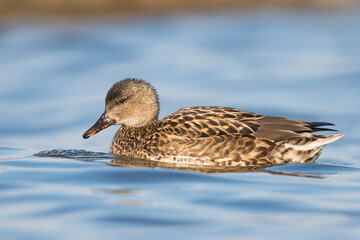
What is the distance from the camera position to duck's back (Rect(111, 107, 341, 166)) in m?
10.5

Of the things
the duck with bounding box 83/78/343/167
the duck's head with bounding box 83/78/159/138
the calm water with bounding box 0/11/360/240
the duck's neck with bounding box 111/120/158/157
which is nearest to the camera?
the calm water with bounding box 0/11/360/240

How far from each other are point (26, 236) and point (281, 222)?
2.44 m

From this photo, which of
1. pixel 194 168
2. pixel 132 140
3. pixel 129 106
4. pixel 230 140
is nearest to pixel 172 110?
pixel 129 106

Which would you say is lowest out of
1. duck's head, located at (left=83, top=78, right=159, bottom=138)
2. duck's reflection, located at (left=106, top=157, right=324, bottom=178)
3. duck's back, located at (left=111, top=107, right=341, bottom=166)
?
duck's reflection, located at (left=106, top=157, right=324, bottom=178)

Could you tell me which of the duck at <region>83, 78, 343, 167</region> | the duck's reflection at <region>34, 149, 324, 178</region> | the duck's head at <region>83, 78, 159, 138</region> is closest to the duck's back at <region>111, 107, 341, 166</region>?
the duck at <region>83, 78, 343, 167</region>

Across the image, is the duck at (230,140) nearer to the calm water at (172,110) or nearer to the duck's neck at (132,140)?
the duck's neck at (132,140)

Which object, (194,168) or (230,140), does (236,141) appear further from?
(194,168)

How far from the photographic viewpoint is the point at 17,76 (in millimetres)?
19641

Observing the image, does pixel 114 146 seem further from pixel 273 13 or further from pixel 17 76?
pixel 273 13

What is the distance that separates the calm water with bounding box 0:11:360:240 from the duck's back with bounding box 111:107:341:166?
27 centimetres

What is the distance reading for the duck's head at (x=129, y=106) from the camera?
11203 mm

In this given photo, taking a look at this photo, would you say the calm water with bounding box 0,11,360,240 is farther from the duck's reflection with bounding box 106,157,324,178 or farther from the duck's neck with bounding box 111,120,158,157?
the duck's neck with bounding box 111,120,158,157

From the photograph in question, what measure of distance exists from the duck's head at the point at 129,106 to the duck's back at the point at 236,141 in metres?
0.66

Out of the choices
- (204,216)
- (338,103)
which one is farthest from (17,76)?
(204,216)
